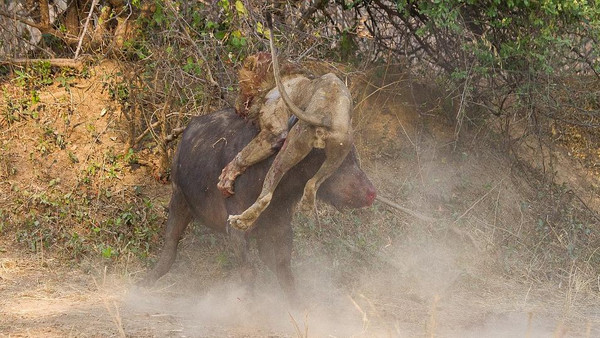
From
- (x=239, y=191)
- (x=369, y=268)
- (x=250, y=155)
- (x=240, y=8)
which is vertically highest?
(x=240, y=8)

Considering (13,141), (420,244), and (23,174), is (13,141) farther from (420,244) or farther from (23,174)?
(420,244)

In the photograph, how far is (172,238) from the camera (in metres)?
6.98

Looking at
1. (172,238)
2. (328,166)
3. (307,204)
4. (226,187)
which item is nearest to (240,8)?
(172,238)

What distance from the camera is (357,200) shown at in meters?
5.56

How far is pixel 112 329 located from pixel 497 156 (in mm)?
5697

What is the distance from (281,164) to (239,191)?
0.65 m

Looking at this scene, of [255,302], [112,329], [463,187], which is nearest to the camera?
[112,329]

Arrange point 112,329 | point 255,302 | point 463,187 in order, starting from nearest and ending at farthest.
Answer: point 112,329, point 255,302, point 463,187

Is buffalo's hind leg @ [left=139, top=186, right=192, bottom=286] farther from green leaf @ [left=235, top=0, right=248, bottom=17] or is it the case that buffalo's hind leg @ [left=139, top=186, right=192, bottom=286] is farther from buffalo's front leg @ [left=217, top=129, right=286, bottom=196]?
green leaf @ [left=235, top=0, right=248, bottom=17]

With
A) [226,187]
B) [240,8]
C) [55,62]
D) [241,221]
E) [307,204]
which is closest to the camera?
[307,204]

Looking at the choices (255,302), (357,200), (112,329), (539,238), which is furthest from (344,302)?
(539,238)

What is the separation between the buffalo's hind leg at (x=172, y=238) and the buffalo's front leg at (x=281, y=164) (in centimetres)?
164

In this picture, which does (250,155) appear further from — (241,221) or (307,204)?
(307,204)

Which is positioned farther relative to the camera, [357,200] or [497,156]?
[497,156]
